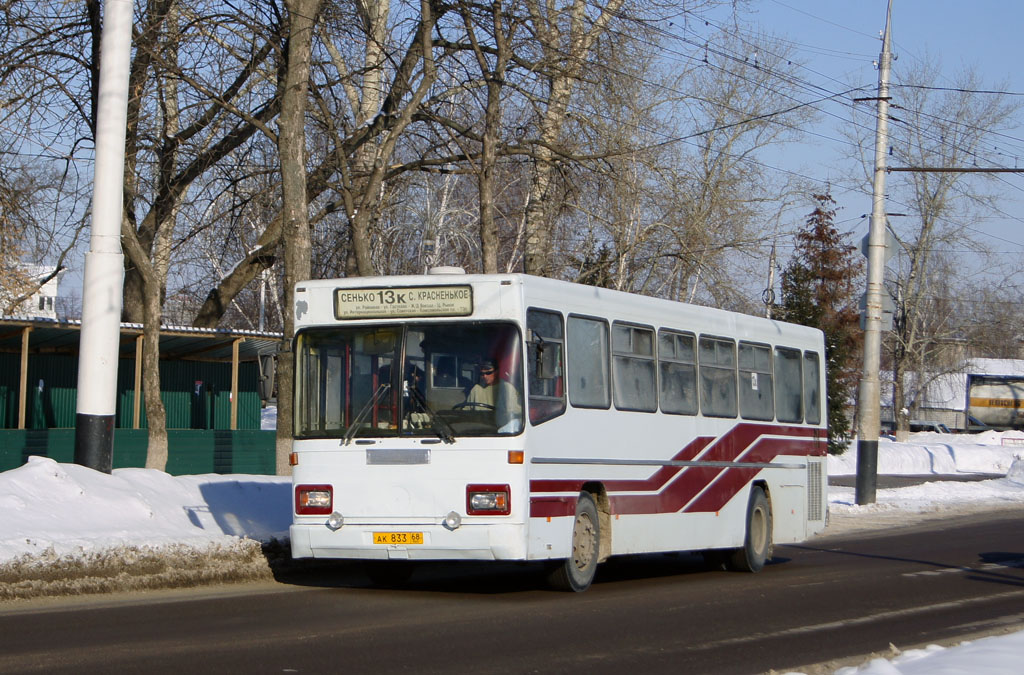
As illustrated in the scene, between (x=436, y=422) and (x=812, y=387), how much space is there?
25.9 ft

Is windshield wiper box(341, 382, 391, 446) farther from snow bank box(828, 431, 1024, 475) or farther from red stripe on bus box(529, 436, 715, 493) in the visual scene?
snow bank box(828, 431, 1024, 475)

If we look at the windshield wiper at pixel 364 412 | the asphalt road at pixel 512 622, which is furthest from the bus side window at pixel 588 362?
the asphalt road at pixel 512 622

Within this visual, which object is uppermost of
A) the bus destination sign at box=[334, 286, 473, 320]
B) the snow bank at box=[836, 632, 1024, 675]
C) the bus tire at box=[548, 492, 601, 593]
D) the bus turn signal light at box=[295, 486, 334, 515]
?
the bus destination sign at box=[334, 286, 473, 320]

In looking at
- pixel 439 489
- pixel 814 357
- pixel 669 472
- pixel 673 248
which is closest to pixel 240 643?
pixel 439 489

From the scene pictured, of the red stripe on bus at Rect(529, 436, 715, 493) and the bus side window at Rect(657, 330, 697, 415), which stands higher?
the bus side window at Rect(657, 330, 697, 415)

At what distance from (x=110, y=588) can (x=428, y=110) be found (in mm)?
12013

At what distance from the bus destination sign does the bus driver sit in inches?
23.5

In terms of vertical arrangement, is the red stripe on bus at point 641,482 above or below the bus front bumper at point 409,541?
above

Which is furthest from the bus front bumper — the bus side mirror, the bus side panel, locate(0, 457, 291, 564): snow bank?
locate(0, 457, 291, 564): snow bank

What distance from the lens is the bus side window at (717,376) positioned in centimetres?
1513

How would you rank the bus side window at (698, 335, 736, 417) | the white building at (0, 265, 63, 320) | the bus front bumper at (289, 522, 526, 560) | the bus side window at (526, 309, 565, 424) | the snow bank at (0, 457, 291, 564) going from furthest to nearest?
the white building at (0, 265, 63, 320) < the bus side window at (698, 335, 736, 417) < the snow bank at (0, 457, 291, 564) < the bus side window at (526, 309, 565, 424) < the bus front bumper at (289, 522, 526, 560)

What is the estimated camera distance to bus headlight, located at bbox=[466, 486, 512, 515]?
457 inches

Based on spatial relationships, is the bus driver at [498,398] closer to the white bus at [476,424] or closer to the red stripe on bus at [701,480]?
the white bus at [476,424]

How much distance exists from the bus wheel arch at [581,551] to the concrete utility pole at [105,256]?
5555mm
